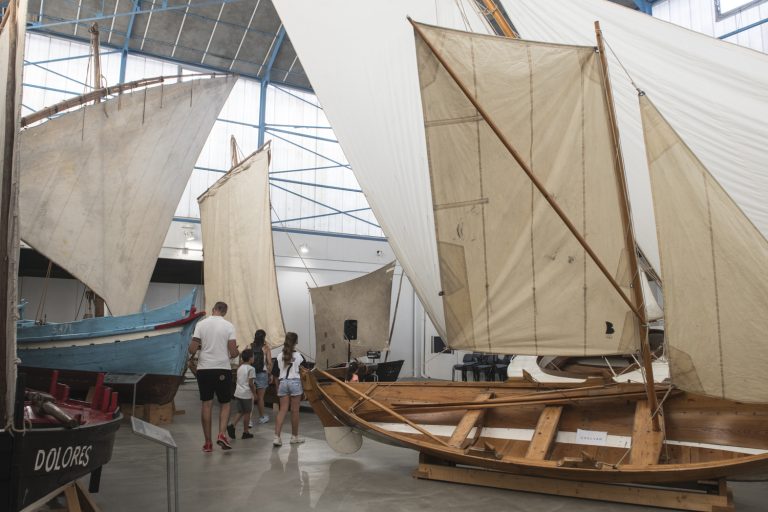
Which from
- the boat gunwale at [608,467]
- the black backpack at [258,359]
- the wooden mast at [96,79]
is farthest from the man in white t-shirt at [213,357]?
the wooden mast at [96,79]

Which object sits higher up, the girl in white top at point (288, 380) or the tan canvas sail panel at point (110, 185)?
the tan canvas sail panel at point (110, 185)

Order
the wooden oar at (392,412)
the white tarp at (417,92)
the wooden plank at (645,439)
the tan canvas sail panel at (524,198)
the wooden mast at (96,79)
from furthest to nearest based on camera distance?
the wooden mast at (96,79)
the white tarp at (417,92)
the wooden oar at (392,412)
the tan canvas sail panel at (524,198)
the wooden plank at (645,439)

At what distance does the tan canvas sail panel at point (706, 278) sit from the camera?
4.09 m

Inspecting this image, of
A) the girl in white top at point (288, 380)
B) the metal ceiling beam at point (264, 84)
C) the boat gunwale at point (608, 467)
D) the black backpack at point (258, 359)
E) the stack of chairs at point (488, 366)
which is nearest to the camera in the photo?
the boat gunwale at point (608, 467)

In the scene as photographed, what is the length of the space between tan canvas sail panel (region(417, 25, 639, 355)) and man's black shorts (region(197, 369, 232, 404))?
246 cm

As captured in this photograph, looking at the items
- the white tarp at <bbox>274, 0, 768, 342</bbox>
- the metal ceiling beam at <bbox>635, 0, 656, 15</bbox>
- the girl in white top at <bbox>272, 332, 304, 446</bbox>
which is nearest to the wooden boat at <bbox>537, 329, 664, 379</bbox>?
the white tarp at <bbox>274, 0, 768, 342</bbox>

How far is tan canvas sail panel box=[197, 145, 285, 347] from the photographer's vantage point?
40.7 ft

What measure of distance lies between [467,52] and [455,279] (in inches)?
81.6

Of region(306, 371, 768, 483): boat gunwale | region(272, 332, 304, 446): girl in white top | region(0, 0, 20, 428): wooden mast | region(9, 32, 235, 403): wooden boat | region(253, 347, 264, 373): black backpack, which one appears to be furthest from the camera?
region(9, 32, 235, 403): wooden boat

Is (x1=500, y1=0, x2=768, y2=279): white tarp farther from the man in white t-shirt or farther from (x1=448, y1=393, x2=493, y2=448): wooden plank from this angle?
the man in white t-shirt

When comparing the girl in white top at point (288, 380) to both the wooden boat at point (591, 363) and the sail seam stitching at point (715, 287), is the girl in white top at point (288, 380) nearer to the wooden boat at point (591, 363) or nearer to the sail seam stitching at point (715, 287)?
the wooden boat at point (591, 363)

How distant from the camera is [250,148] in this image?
2161cm

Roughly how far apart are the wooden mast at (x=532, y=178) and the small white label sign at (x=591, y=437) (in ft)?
3.42

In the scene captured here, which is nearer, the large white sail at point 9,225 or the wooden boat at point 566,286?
the large white sail at point 9,225
